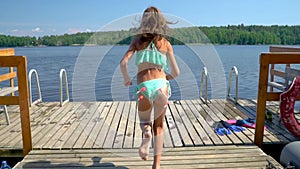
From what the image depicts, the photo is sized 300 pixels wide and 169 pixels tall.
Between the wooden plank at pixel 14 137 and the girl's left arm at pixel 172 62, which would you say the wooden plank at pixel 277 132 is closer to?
the girl's left arm at pixel 172 62

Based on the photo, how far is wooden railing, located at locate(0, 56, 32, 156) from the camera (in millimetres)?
3302

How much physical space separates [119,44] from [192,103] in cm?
349

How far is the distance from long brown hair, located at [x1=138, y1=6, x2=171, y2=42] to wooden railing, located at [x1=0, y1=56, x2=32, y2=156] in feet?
5.27

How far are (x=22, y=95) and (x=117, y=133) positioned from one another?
1.49m

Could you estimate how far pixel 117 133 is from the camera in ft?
13.9

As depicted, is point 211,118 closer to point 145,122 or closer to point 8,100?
point 145,122

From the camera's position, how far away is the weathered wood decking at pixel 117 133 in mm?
3508

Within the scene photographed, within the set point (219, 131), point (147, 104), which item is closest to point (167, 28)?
point (147, 104)

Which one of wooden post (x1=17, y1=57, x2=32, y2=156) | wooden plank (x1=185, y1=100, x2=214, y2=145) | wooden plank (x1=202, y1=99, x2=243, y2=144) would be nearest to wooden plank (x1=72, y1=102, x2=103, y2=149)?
wooden post (x1=17, y1=57, x2=32, y2=156)

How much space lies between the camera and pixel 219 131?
4188mm

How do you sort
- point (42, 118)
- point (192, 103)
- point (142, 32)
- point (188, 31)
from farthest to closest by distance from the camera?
point (192, 103)
point (42, 118)
point (188, 31)
point (142, 32)

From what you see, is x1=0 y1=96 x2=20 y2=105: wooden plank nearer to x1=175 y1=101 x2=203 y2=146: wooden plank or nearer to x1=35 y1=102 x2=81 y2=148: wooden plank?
x1=35 y1=102 x2=81 y2=148: wooden plank

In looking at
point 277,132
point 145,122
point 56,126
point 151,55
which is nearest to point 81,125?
point 56,126

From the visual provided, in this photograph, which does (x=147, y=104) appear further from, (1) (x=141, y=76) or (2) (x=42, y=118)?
(2) (x=42, y=118)
